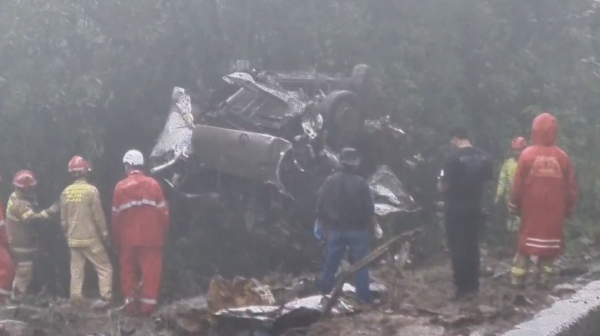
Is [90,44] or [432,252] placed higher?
[90,44]

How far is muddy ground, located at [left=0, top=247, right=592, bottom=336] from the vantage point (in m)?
6.70

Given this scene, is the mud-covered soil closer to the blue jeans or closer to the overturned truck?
the blue jeans

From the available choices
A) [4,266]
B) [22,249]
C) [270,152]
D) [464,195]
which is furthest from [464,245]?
[22,249]

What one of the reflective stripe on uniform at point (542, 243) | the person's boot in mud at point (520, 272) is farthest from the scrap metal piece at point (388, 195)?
the reflective stripe on uniform at point (542, 243)

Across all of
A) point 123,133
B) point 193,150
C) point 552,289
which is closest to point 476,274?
point 552,289

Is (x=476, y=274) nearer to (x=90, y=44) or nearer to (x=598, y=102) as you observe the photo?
(x=90, y=44)

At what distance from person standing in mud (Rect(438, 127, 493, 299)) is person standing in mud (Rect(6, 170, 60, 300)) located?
464cm

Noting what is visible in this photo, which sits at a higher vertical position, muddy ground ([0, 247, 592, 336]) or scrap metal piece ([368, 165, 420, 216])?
scrap metal piece ([368, 165, 420, 216])

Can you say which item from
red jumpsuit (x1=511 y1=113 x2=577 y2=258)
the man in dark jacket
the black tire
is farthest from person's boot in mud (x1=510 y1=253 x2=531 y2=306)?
the black tire

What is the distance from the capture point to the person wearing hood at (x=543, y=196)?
8.61 meters

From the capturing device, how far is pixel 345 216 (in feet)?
27.7

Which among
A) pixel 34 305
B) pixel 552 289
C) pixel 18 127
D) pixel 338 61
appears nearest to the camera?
pixel 552 289

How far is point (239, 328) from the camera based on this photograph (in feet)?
21.2

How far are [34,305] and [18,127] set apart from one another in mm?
3601
